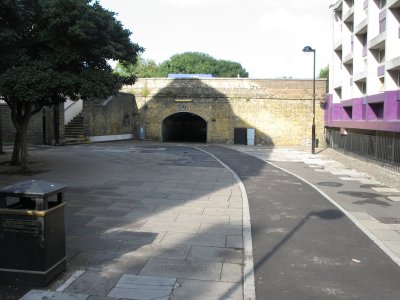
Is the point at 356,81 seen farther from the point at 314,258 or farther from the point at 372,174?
the point at 314,258

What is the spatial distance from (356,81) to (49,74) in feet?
67.7

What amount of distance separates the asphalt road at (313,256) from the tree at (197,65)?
75.1m

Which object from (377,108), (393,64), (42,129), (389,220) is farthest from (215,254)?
(42,129)

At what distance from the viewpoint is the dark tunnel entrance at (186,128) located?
45.4 meters

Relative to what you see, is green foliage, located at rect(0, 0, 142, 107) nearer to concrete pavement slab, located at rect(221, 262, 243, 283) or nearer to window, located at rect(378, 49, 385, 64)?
concrete pavement slab, located at rect(221, 262, 243, 283)

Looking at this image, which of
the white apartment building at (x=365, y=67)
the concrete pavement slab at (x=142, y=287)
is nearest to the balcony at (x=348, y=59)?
the white apartment building at (x=365, y=67)

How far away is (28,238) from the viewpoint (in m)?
5.23

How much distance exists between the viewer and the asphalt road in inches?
210

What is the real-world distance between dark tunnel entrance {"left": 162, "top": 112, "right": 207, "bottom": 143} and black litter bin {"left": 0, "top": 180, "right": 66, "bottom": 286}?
125ft

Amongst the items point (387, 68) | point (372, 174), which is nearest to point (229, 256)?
point (372, 174)

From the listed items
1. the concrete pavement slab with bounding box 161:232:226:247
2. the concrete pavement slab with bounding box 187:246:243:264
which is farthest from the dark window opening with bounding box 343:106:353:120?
the concrete pavement slab with bounding box 187:246:243:264

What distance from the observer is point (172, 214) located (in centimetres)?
929

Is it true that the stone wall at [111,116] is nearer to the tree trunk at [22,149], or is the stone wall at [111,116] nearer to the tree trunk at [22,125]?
the tree trunk at [22,149]

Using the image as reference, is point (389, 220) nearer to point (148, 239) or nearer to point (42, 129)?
point (148, 239)
